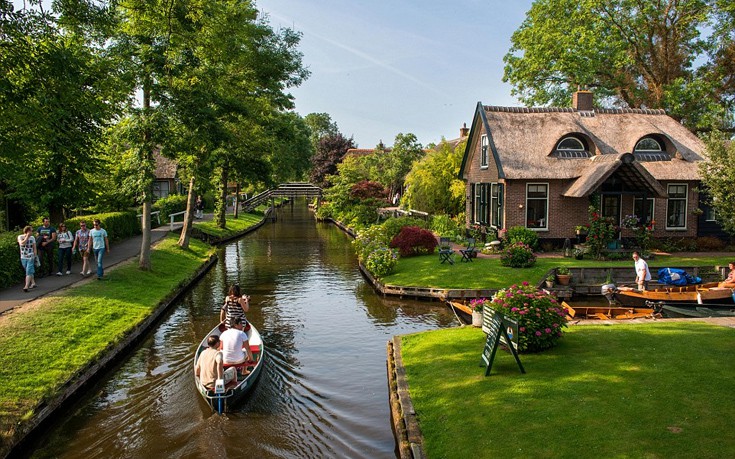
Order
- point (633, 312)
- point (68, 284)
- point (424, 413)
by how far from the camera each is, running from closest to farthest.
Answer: point (424, 413) → point (633, 312) → point (68, 284)

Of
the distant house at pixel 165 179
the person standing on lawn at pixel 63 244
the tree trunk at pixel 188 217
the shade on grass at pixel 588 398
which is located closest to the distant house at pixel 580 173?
the shade on grass at pixel 588 398

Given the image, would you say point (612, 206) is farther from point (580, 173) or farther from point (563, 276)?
point (563, 276)

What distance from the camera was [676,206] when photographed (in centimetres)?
2828

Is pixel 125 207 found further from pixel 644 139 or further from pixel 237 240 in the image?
pixel 644 139

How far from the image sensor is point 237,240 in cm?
4212

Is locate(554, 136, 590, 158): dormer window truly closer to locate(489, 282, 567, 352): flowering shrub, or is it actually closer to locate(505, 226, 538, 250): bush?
locate(505, 226, 538, 250): bush

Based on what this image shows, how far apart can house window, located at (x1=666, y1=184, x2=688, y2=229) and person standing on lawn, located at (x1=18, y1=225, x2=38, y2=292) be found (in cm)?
2883

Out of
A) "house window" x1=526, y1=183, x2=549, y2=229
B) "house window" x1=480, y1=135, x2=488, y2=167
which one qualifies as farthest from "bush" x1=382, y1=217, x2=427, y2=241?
"house window" x1=526, y1=183, x2=549, y2=229

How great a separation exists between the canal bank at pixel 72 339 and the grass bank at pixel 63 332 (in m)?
0.02

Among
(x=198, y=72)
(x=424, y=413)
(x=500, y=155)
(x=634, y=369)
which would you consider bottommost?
(x=424, y=413)

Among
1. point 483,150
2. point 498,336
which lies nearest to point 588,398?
point 498,336

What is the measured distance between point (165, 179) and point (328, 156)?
33.3 metres

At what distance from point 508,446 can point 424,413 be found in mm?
1985

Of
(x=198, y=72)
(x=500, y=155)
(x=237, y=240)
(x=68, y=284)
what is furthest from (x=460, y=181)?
(x=68, y=284)
